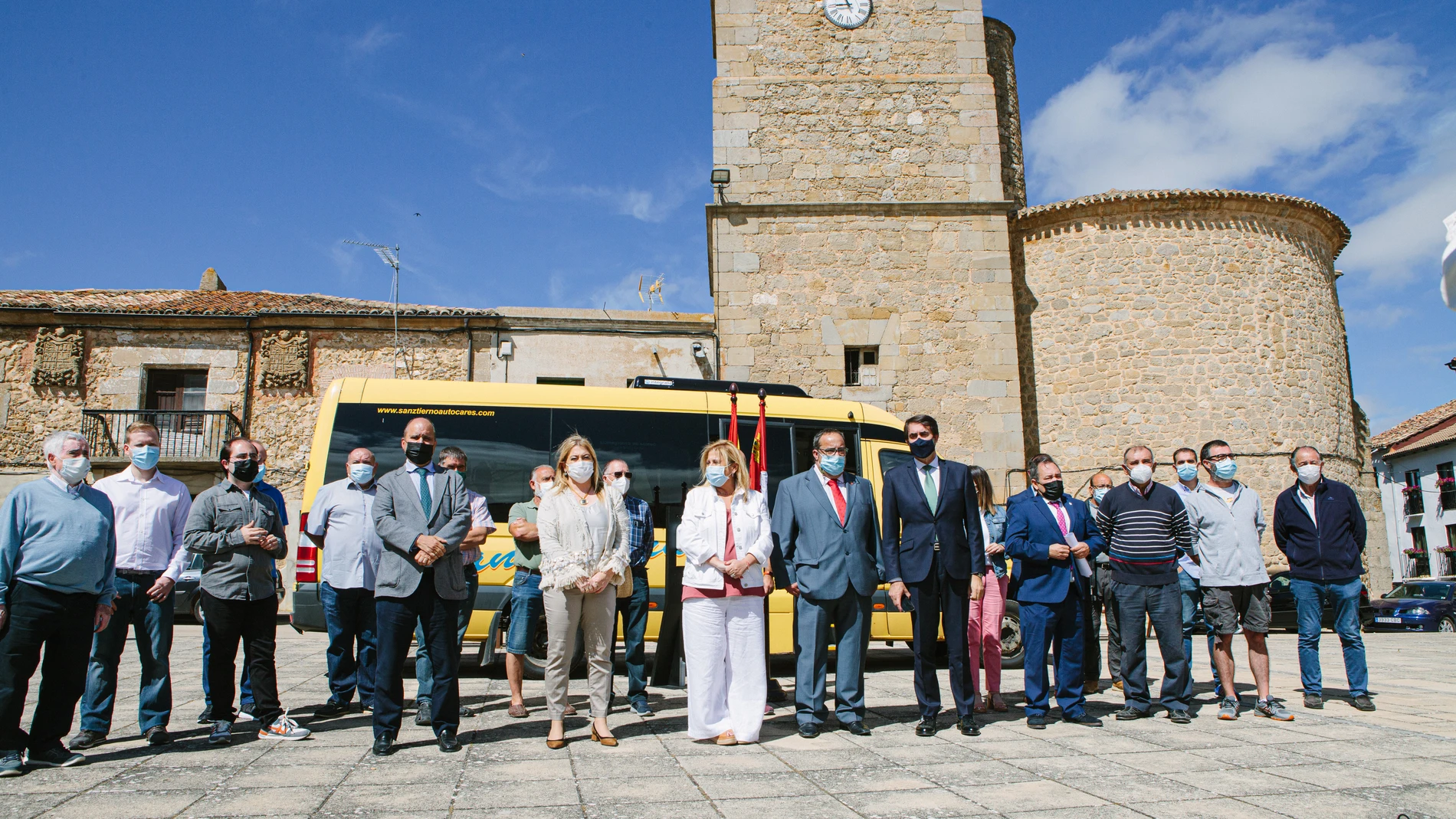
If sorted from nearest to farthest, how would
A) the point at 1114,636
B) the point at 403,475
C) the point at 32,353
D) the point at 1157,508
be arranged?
1. the point at 403,475
2. the point at 1157,508
3. the point at 1114,636
4. the point at 32,353

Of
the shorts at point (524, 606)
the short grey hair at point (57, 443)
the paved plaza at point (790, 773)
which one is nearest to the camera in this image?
the paved plaza at point (790, 773)

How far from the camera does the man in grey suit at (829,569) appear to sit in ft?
17.4

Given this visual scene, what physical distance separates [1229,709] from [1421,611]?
48.1ft

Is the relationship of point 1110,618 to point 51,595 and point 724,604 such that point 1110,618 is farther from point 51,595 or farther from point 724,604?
point 51,595

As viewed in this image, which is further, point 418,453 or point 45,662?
point 418,453

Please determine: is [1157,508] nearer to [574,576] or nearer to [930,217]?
[574,576]

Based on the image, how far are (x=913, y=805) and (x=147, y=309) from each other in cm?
1945

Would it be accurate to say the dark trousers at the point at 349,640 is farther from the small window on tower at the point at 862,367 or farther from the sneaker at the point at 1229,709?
the small window on tower at the point at 862,367

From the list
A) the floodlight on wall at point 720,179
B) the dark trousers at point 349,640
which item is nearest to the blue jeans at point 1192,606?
the dark trousers at point 349,640


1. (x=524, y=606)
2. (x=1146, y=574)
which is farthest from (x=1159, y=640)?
(x=524, y=606)

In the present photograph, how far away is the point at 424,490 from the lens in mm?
4914

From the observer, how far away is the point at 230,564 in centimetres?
515

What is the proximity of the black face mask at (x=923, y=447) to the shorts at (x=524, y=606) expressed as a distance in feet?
8.83

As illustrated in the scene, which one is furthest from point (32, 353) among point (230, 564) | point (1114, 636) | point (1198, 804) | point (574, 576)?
point (1198, 804)
